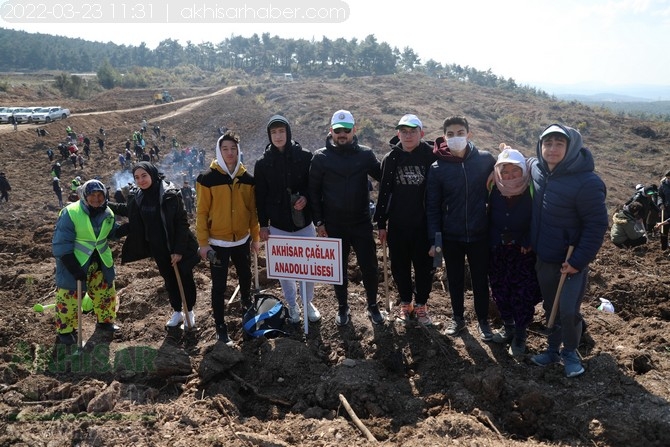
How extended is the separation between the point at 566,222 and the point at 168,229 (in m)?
3.36

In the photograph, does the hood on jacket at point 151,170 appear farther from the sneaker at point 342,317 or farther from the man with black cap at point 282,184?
the sneaker at point 342,317

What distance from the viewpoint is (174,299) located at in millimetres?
4754

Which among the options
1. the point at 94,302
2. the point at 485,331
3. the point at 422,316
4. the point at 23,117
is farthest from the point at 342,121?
the point at 23,117

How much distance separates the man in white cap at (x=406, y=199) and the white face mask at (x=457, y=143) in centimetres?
28

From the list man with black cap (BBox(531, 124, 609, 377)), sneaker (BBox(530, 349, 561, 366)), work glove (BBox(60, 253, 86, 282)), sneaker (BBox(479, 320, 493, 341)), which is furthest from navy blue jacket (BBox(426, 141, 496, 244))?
work glove (BBox(60, 253, 86, 282))

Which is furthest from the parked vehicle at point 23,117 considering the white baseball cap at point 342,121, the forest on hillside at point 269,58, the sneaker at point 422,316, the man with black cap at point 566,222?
the forest on hillside at point 269,58

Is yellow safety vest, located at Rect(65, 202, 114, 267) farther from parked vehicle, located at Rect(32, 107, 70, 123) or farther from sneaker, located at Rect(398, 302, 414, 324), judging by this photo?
parked vehicle, located at Rect(32, 107, 70, 123)

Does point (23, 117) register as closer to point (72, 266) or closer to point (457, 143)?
point (72, 266)

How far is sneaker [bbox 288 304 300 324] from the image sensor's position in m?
4.65

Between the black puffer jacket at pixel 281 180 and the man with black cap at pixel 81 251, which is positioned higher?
the black puffer jacket at pixel 281 180

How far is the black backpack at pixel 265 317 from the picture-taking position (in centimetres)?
440

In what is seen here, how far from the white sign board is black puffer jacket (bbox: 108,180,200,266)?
0.78 metres

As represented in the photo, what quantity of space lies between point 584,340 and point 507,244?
1208mm

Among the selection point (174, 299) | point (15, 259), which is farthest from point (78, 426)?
point (15, 259)
